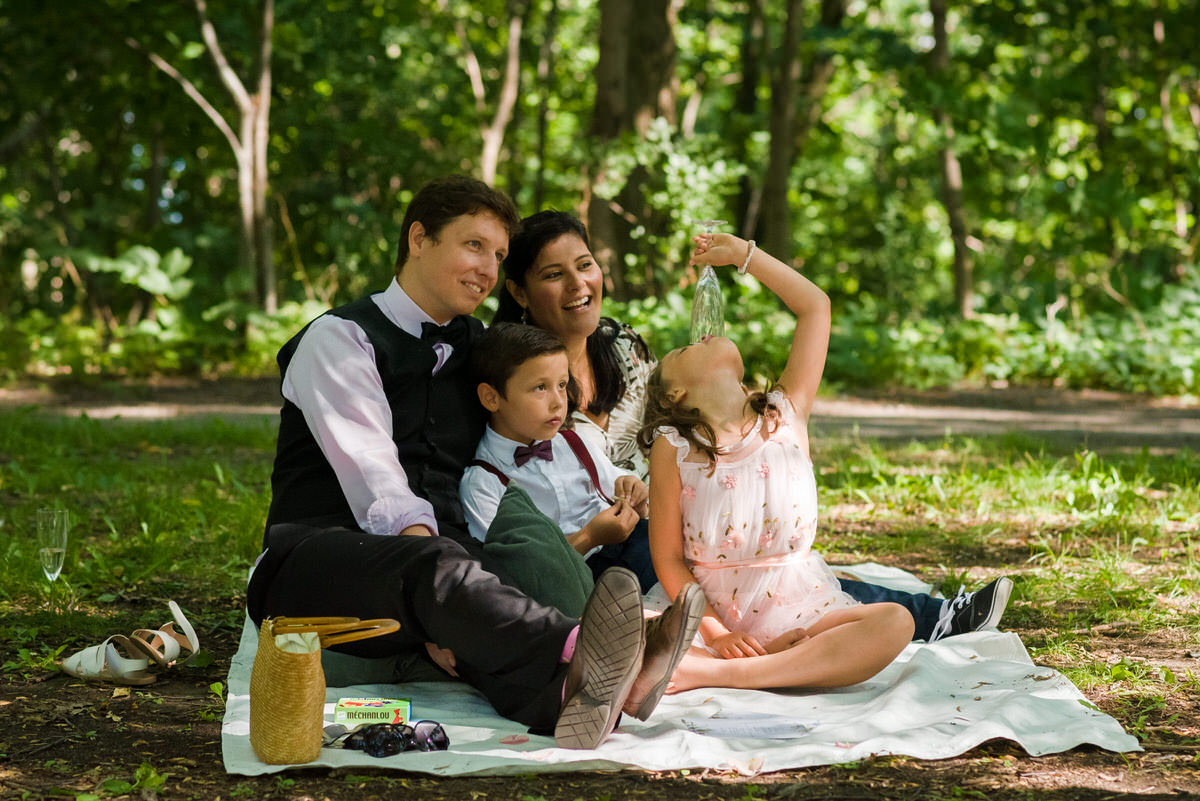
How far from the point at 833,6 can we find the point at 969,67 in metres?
2.11

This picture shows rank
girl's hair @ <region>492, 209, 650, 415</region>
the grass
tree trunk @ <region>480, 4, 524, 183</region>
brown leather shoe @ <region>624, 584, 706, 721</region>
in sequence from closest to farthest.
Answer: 1. brown leather shoe @ <region>624, 584, 706, 721</region>
2. the grass
3. girl's hair @ <region>492, 209, 650, 415</region>
4. tree trunk @ <region>480, 4, 524, 183</region>

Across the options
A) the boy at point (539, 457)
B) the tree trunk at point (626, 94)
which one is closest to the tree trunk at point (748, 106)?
the tree trunk at point (626, 94)

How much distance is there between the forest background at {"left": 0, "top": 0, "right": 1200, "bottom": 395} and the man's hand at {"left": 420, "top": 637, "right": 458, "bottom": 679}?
4.83 metres

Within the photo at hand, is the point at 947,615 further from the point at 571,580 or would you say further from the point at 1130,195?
the point at 1130,195

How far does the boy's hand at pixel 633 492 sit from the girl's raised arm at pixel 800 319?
1.72ft

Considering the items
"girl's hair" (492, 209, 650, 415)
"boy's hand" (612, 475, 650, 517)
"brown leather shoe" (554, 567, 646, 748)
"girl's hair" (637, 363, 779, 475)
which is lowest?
"brown leather shoe" (554, 567, 646, 748)

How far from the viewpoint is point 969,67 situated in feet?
41.1

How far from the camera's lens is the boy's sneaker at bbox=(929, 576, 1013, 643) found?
11.3 feet

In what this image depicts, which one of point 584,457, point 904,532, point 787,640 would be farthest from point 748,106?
point 787,640

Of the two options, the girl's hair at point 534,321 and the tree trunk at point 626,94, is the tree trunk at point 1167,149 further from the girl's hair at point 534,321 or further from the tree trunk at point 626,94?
the girl's hair at point 534,321

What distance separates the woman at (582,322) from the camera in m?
3.64

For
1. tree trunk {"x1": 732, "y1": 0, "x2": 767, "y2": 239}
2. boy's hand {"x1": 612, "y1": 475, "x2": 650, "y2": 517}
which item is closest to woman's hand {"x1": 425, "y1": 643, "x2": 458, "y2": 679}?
boy's hand {"x1": 612, "y1": 475, "x2": 650, "y2": 517}

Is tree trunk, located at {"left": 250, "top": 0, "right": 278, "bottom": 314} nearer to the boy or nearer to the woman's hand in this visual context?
the boy

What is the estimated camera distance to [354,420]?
9.79 ft
